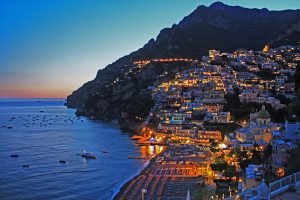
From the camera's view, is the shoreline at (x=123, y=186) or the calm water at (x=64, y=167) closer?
the shoreline at (x=123, y=186)

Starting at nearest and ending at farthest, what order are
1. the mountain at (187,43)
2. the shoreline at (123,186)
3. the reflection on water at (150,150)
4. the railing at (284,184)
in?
the railing at (284,184), the shoreline at (123,186), the reflection on water at (150,150), the mountain at (187,43)

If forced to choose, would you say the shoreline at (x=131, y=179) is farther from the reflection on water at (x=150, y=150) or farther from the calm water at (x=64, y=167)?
the reflection on water at (x=150, y=150)

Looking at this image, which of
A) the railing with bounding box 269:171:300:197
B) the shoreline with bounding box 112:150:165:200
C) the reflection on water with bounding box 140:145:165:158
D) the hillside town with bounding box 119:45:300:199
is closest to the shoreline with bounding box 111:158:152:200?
the shoreline with bounding box 112:150:165:200

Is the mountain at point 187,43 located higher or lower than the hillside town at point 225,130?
higher

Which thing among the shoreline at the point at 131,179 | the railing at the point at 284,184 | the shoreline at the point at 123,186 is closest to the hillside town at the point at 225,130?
the railing at the point at 284,184

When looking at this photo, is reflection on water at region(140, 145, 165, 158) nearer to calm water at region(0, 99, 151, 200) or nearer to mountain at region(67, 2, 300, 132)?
calm water at region(0, 99, 151, 200)

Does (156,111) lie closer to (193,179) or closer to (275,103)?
(275,103)
